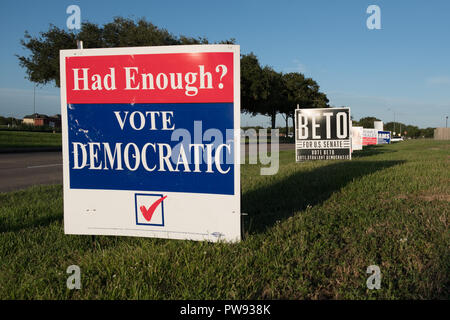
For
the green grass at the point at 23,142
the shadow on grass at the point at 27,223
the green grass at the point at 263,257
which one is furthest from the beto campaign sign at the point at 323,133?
the green grass at the point at 23,142

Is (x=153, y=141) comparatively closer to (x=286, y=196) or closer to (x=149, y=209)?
(x=149, y=209)

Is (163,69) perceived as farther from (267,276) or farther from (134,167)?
(267,276)

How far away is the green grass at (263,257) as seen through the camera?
221 cm

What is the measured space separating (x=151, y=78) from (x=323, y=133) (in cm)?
748

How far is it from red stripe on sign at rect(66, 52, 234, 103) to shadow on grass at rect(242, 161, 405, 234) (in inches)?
56.7

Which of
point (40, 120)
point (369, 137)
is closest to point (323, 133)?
point (369, 137)

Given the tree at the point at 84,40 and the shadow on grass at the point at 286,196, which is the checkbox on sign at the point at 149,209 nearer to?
the shadow on grass at the point at 286,196

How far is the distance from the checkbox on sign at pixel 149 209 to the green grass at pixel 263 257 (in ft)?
0.67

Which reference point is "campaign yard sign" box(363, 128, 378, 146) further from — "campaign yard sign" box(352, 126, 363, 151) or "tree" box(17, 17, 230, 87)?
"tree" box(17, 17, 230, 87)

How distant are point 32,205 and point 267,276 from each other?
396 cm

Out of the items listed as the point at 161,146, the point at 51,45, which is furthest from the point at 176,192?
the point at 51,45

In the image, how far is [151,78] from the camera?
298cm
